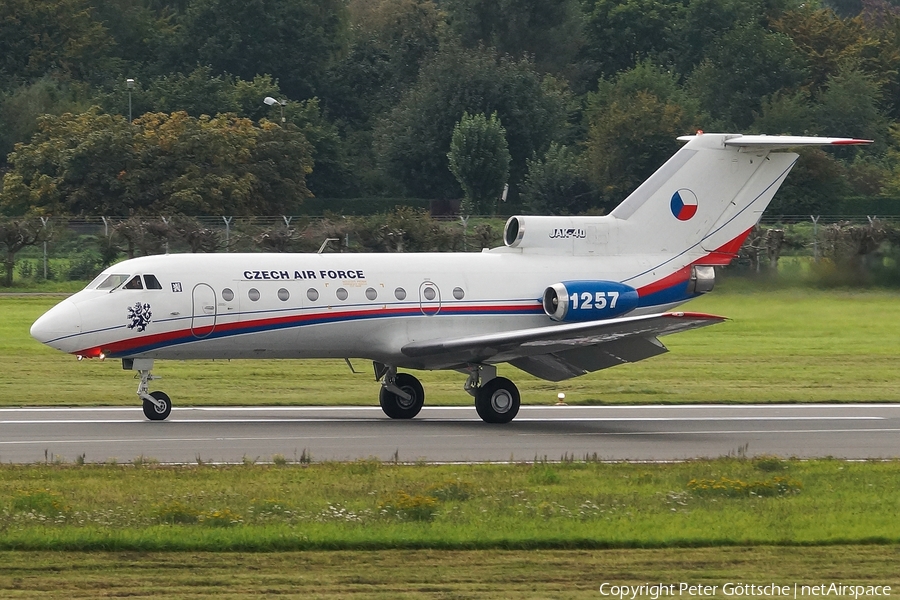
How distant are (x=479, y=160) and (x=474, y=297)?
48529mm

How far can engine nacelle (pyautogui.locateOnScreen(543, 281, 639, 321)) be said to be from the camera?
82.2 ft

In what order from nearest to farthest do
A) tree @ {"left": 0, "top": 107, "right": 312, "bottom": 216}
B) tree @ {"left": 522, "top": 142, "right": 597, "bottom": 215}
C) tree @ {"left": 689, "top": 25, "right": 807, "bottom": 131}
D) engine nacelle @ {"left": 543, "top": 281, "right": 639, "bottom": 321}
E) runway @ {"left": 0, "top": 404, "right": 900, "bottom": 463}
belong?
runway @ {"left": 0, "top": 404, "right": 900, "bottom": 463} → engine nacelle @ {"left": 543, "top": 281, "right": 639, "bottom": 321} → tree @ {"left": 0, "top": 107, "right": 312, "bottom": 216} → tree @ {"left": 522, "top": 142, "right": 597, "bottom": 215} → tree @ {"left": 689, "top": 25, "right": 807, "bottom": 131}

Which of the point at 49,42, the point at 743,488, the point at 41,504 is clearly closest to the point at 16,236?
the point at 41,504

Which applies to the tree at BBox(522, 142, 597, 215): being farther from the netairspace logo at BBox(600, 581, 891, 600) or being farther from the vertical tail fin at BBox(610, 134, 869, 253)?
the netairspace logo at BBox(600, 581, 891, 600)

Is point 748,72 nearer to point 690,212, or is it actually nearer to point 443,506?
point 690,212

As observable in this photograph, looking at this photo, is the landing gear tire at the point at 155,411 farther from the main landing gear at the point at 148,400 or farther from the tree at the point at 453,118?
the tree at the point at 453,118

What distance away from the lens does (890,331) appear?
41.3m

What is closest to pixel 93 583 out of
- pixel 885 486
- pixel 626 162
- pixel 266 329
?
pixel 885 486

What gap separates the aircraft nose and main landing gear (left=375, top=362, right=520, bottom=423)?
18.1ft

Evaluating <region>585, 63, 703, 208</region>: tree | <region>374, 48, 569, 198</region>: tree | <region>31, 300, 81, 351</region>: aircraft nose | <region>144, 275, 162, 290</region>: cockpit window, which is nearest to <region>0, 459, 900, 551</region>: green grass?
<region>31, 300, 81, 351</region>: aircraft nose

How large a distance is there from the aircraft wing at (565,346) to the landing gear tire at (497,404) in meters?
0.52

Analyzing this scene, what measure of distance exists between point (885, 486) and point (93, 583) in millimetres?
9386

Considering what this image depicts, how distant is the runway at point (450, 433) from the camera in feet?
65.2

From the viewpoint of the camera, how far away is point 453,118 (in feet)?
263
